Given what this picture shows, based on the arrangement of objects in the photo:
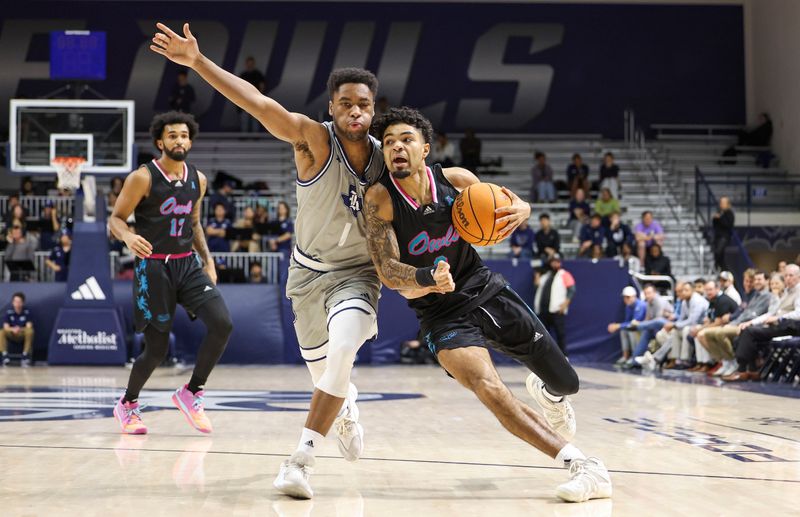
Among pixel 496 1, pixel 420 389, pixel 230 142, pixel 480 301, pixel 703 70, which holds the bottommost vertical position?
pixel 420 389

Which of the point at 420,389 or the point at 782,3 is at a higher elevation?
the point at 782,3

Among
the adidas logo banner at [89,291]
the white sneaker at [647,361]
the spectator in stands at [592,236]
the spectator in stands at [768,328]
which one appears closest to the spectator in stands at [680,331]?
the white sneaker at [647,361]

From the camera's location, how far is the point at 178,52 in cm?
453

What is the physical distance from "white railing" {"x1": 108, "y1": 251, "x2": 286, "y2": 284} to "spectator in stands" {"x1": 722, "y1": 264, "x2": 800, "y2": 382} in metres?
8.04

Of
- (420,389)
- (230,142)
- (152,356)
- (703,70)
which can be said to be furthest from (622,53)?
(152,356)

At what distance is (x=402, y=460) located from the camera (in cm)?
545

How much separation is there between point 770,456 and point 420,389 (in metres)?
5.90

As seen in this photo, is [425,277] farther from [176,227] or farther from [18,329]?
[18,329]

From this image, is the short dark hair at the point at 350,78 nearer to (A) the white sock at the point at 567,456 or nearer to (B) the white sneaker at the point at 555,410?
(B) the white sneaker at the point at 555,410

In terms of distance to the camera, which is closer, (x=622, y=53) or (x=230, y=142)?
(x=230, y=142)

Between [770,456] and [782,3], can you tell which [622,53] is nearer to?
[782,3]

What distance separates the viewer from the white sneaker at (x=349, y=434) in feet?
16.4

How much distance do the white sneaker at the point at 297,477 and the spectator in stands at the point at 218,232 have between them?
1364 cm

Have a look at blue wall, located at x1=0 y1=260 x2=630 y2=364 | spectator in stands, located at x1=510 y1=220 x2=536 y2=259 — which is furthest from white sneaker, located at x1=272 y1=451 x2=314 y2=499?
spectator in stands, located at x1=510 y1=220 x2=536 y2=259
